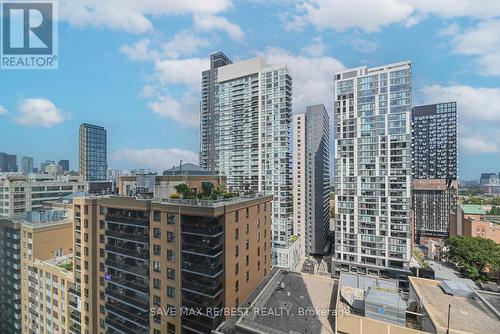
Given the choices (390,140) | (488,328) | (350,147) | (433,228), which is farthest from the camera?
(433,228)

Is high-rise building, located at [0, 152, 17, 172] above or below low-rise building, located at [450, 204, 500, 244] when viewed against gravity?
above

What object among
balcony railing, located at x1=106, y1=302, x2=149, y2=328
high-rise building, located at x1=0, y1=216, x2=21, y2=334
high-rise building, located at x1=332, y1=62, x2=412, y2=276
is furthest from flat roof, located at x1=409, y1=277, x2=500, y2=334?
high-rise building, located at x1=0, y1=216, x2=21, y2=334

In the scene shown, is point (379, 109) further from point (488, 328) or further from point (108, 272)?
point (108, 272)

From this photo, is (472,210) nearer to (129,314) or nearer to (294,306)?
(294,306)

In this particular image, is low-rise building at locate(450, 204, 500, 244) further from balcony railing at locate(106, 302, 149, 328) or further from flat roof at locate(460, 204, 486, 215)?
balcony railing at locate(106, 302, 149, 328)

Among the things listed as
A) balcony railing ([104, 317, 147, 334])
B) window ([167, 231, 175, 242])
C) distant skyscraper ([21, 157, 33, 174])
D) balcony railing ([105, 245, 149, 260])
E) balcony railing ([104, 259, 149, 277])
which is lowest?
balcony railing ([104, 317, 147, 334])

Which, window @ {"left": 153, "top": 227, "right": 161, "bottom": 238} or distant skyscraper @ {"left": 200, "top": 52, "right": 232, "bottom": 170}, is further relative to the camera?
distant skyscraper @ {"left": 200, "top": 52, "right": 232, "bottom": 170}

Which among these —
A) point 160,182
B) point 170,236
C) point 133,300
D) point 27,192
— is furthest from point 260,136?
point 27,192

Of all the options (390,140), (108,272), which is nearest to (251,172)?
(390,140)
